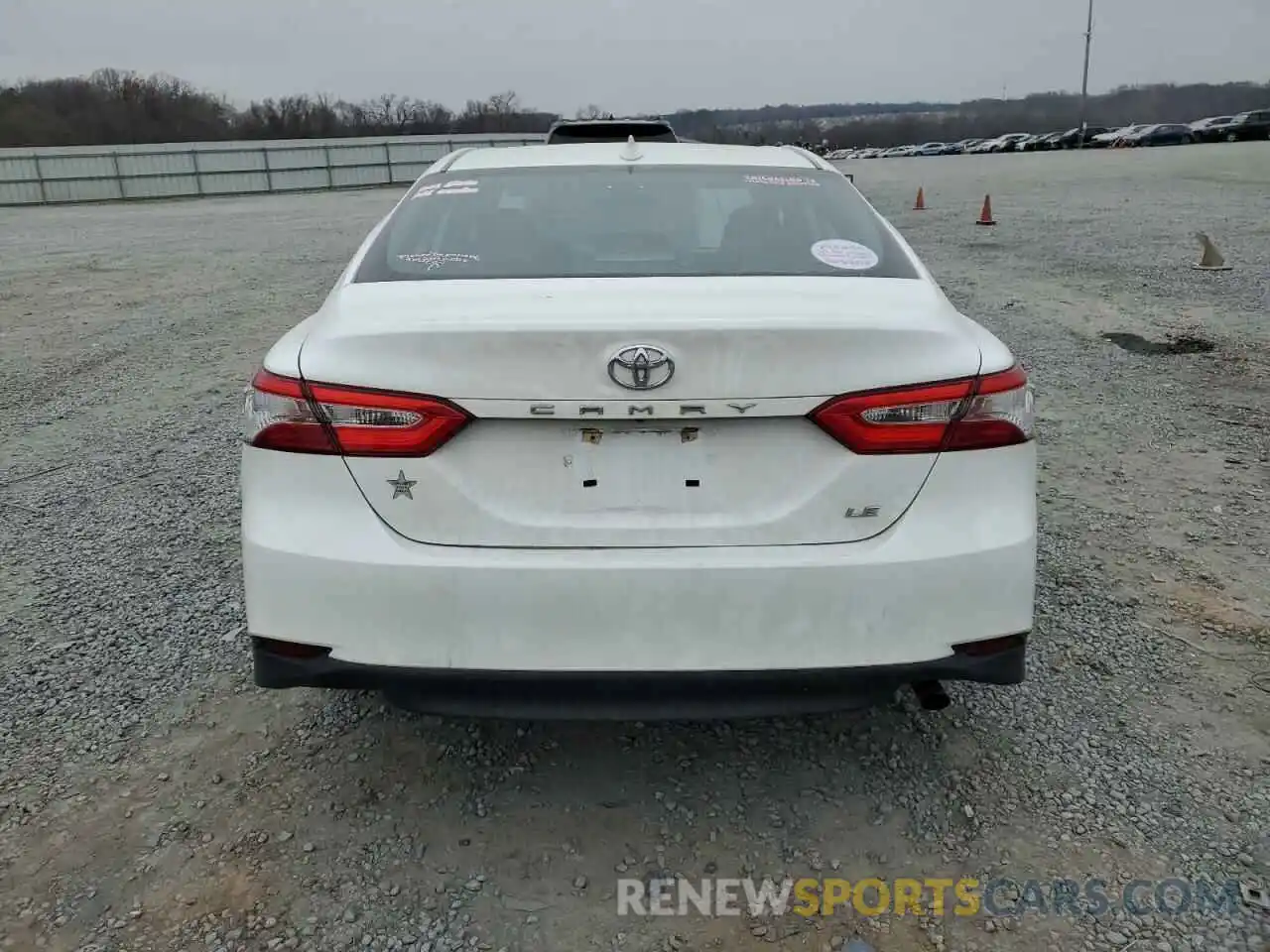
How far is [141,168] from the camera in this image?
33.2 meters

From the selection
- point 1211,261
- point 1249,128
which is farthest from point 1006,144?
point 1211,261

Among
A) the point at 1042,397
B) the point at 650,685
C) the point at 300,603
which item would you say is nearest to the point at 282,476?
the point at 300,603

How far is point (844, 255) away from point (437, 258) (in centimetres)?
112

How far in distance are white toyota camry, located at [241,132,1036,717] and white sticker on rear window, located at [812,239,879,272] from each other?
37cm

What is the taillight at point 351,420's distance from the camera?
2135mm

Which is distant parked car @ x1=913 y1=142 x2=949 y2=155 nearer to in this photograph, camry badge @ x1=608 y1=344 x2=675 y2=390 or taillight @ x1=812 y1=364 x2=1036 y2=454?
taillight @ x1=812 y1=364 x2=1036 y2=454

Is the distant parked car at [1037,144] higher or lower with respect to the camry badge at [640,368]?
higher

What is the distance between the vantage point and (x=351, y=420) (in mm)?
2174

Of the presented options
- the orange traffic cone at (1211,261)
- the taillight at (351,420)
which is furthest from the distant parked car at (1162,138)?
the taillight at (351,420)

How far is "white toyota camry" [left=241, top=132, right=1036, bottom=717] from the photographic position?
2121 mm

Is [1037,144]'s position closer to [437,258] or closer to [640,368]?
[437,258]

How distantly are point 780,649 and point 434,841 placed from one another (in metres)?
1.03

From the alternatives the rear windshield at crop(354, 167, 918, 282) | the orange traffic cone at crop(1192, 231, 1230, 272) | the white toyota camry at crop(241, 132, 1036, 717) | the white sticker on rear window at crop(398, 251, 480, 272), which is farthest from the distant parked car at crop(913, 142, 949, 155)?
the white toyota camry at crop(241, 132, 1036, 717)

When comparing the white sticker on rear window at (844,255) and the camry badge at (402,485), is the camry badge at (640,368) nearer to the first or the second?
the camry badge at (402,485)
